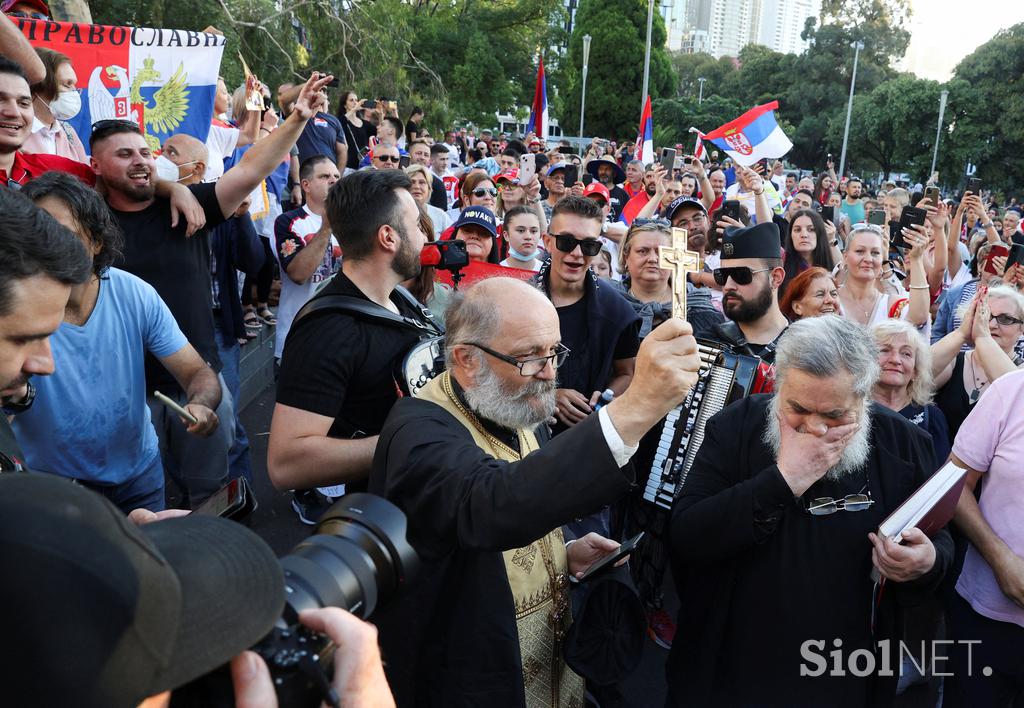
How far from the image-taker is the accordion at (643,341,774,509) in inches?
140

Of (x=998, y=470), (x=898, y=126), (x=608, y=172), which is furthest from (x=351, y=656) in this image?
(x=898, y=126)

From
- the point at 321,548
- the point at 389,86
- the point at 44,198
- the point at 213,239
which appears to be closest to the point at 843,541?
the point at 321,548

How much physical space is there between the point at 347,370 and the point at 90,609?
1.88m

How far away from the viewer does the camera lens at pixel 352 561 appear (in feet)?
3.95

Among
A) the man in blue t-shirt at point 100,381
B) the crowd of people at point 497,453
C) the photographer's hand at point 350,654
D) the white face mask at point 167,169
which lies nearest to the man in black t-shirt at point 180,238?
the crowd of people at point 497,453

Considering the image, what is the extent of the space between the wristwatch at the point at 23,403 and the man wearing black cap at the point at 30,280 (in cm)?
55

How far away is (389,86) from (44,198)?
14.0 meters

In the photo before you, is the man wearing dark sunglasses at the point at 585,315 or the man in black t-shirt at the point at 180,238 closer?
the man in black t-shirt at the point at 180,238

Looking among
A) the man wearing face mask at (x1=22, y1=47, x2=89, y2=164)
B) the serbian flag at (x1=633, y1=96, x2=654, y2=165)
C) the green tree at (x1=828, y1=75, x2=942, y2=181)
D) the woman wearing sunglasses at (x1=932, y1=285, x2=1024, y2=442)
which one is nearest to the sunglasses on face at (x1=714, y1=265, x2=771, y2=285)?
the woman wearing sunglasses at (x1=932, y1=285, x2=1024, y2=442)

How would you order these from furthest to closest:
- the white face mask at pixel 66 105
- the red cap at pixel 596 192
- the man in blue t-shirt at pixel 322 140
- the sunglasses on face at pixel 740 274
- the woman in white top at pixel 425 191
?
the man in blue t-shirt at pixel 322 140 < the red cap at pixel 596 192 < the woman in white top at pixel 425 191 < the white face mask at pixel 66 105 < the sunglasses on face at pixel 740 274

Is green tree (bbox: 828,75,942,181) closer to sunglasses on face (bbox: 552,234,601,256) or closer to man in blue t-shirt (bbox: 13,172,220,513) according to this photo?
sunglasses on face (bbox: 552,234,601,256)

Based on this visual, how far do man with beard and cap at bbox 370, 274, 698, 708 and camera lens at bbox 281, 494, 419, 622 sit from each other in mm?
327

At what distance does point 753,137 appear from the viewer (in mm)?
9820

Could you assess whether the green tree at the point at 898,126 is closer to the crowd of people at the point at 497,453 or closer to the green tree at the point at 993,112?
the green tree at the point at 993,112
